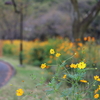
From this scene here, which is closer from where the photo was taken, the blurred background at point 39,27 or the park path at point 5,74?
the park path at point 5,74

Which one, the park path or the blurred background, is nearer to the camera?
the park path

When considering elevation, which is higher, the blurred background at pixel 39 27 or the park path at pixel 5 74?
the blurred background at pixel 39 27

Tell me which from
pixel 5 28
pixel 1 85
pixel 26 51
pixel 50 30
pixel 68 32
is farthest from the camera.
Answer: pixel 5 28

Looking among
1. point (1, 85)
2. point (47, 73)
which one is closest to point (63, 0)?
point (47, 73)

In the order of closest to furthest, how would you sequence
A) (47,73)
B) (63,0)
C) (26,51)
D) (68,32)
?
(47,73) < (26,51) < (63,0) < (68,32)

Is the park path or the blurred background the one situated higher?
the blurred background

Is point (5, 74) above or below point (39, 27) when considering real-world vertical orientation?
below

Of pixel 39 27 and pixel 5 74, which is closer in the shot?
pixel 5 74

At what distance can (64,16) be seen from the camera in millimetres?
22531

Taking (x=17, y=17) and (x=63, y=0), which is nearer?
(x=63, y=0)

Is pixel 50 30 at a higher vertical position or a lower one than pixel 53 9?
lower

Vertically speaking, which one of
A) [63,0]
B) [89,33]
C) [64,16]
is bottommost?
[89,33]

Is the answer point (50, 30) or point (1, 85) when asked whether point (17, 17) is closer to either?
point (50, 30)

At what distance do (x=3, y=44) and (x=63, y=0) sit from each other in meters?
7.41
